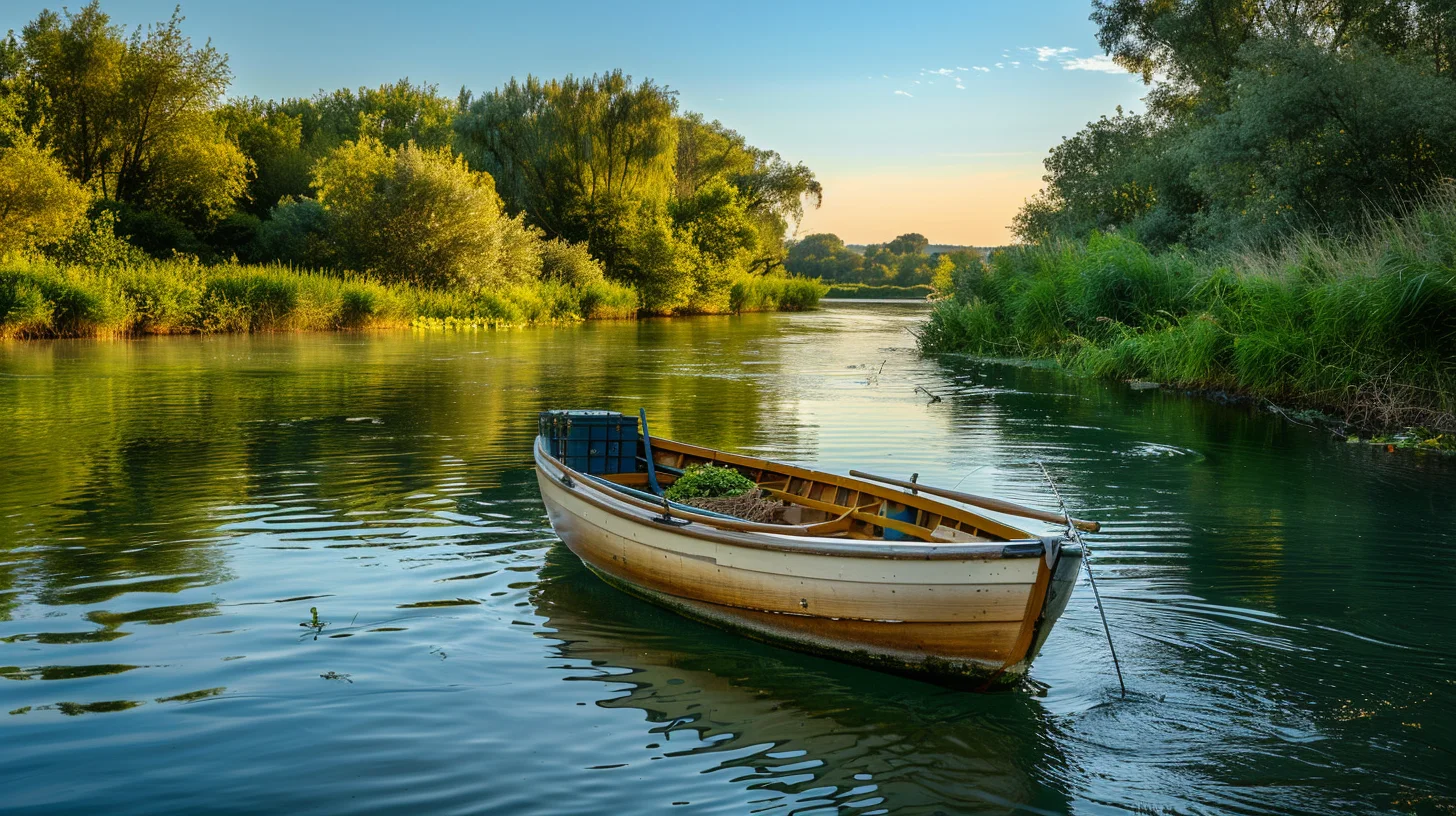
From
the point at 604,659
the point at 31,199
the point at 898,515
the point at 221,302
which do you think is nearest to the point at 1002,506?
the point at 898,515

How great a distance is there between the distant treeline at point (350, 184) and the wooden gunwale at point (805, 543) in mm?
29617

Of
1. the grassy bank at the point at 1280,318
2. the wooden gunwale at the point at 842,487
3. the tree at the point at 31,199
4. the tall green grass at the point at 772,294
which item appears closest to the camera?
the wooden gunwale at the point at 842,487

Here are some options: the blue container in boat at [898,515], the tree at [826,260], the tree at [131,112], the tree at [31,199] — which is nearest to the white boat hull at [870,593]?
the blue container in boat at [898,515]

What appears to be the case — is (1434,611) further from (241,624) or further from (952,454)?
(241,624)

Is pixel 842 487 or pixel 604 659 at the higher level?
pixel 842 487

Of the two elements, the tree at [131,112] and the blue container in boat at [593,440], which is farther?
the tree at [131,112]

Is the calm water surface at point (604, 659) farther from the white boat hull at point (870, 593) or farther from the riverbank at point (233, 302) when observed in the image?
the riverbank at point (233, 302)

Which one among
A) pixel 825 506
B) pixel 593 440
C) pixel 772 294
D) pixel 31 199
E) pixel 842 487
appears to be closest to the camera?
pixel 825 506

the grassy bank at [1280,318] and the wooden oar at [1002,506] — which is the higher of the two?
the grassy bank at [1280,318]

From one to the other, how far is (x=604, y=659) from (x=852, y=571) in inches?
66.8

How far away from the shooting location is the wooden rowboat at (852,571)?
5508 mm

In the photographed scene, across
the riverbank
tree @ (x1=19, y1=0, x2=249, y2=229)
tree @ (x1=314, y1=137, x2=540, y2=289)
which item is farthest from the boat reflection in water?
tree @ (x1=19, y1=0, x2=249, y2=229)

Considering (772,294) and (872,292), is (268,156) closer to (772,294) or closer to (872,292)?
(772,294)

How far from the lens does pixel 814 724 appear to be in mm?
5617
